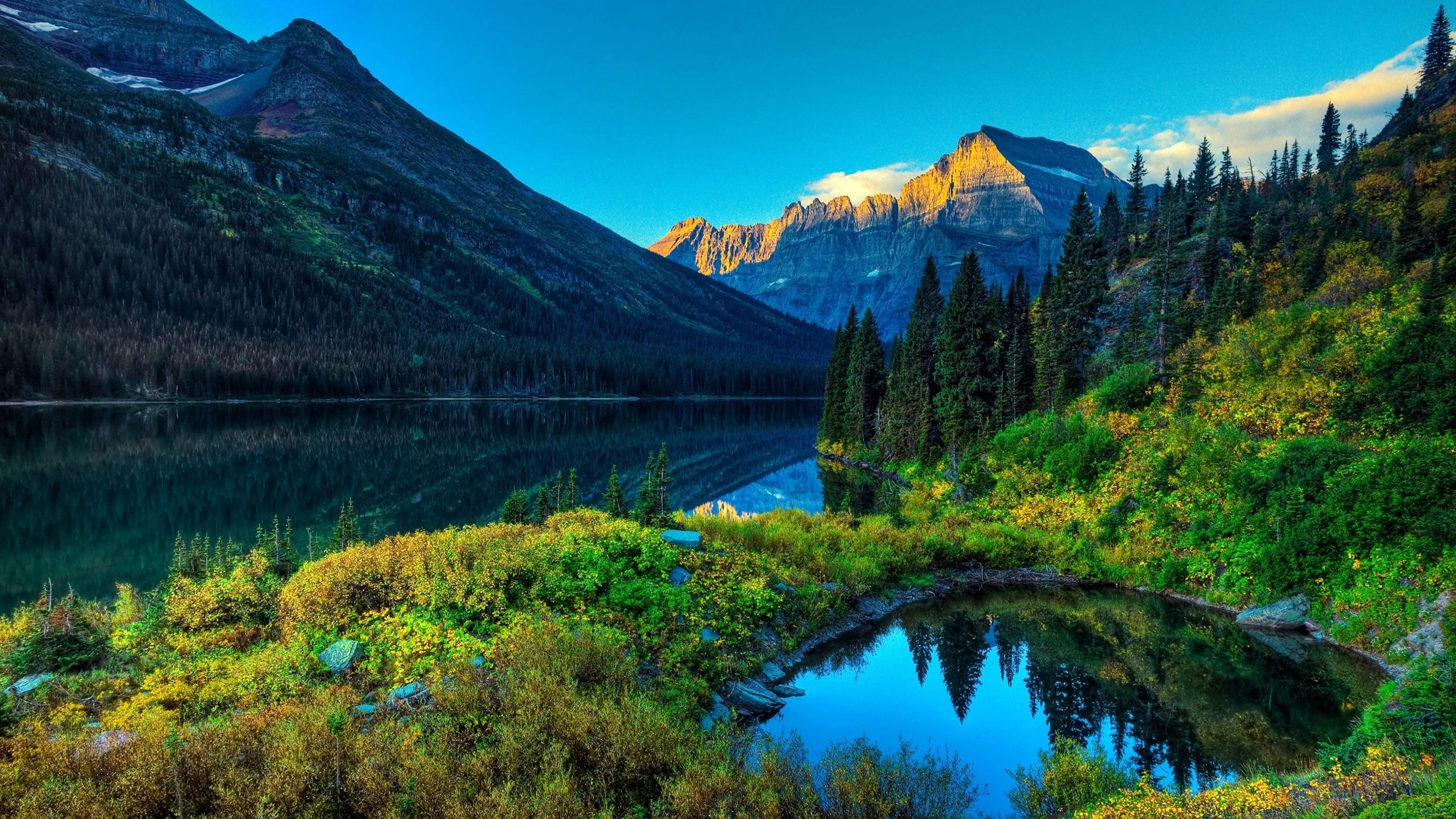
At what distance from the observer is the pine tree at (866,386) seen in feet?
216

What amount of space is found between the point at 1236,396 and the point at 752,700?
27.6 metres

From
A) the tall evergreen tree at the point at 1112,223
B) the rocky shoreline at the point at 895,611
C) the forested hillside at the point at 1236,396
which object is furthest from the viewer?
the tall evergreen tree at the point at 1112,223

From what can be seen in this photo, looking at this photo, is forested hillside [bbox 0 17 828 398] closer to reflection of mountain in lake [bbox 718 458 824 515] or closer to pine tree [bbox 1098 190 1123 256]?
reflection of mountain in lake [bbox 718 458 824 515]

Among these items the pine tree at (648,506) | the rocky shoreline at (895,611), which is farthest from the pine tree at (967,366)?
the pine tree at (648,506)

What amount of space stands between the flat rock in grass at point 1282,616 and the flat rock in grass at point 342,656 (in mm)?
26206

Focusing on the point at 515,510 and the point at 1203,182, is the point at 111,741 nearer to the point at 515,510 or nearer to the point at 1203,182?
the point at 515,510

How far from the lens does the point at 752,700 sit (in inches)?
569

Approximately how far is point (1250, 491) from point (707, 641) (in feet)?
69.2

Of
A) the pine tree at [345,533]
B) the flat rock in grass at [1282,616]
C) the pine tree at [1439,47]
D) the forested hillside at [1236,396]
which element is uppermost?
the pine tree at [1439,47]

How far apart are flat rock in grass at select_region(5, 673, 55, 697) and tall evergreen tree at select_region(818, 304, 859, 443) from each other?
66.9 meters

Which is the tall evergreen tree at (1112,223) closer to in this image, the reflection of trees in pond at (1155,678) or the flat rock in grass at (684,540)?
the reflection of trees in pond at (1155,678)

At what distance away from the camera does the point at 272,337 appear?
13775 cm

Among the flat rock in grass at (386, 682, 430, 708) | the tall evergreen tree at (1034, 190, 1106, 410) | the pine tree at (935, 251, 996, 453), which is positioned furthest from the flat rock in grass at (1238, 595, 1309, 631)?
the flat rock in grass at (386, 682, 430, 708)

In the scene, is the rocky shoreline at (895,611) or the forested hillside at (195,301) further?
the forested hillside at (195,301)
